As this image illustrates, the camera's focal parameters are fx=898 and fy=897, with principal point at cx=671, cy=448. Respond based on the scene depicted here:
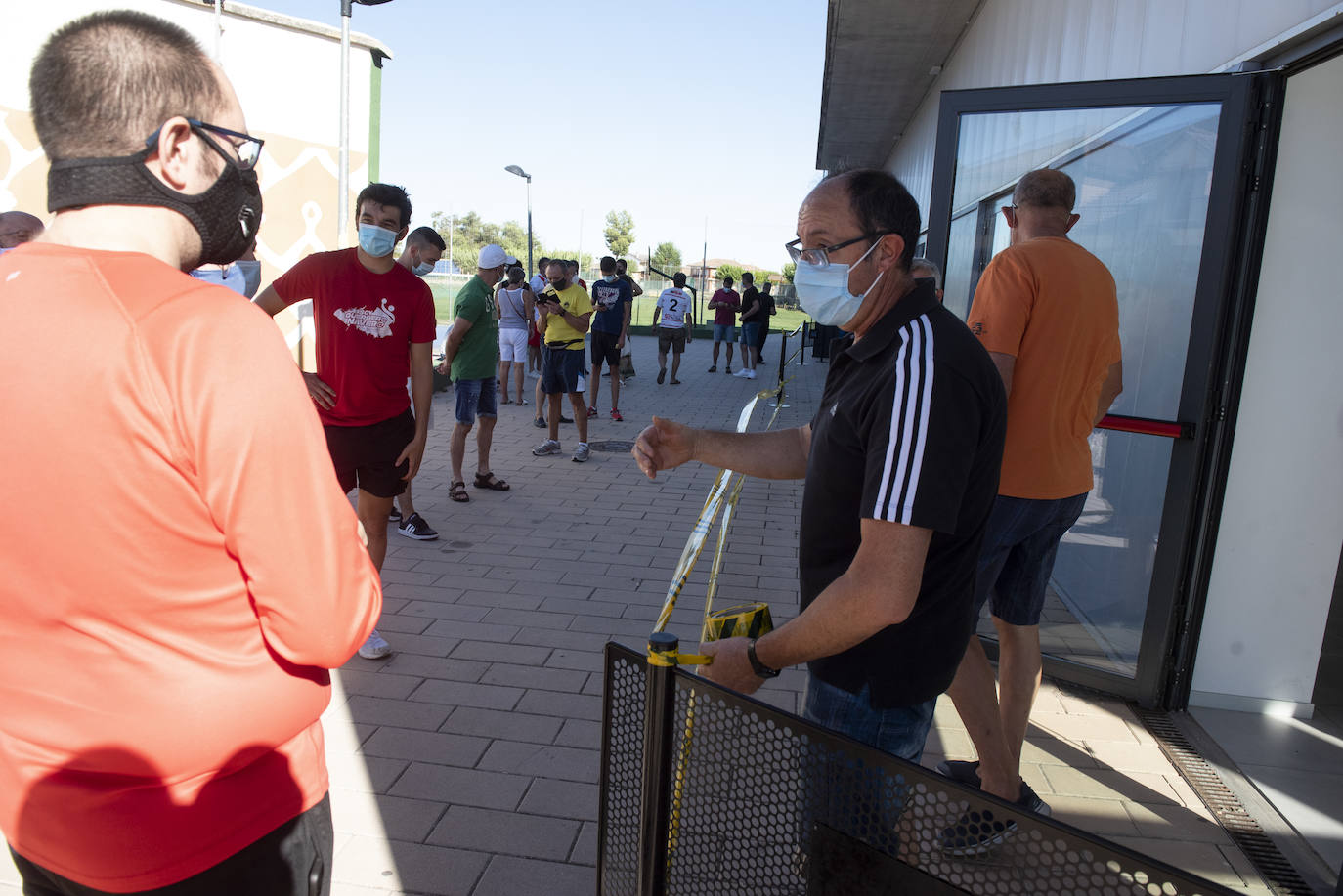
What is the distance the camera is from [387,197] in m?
4.11

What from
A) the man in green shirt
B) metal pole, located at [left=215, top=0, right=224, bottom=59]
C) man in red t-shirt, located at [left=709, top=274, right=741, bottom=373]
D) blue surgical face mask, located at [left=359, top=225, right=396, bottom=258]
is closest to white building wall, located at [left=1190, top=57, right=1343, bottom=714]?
blue surgical face mask, located at [left=359, top=225, right=396, bottom=258]

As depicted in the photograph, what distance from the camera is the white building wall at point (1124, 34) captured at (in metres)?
3.54

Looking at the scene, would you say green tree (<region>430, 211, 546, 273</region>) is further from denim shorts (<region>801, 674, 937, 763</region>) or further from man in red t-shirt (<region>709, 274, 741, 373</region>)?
denim shorts (<region>801, 674, 937, 763</region>)

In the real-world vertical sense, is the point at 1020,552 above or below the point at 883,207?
below

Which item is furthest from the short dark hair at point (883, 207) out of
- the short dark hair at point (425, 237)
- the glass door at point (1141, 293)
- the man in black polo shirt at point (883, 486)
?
the short dark hair at point (425, 237)

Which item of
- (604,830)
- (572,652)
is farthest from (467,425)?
(604,830)

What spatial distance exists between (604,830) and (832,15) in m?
10.3

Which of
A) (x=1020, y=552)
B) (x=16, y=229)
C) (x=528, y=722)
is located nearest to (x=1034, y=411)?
(x=1020, y=552)

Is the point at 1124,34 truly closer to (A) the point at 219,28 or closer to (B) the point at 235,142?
(B) the point at 235,142

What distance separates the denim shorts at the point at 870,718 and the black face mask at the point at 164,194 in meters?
1.41

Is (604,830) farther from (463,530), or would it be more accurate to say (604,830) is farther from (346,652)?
(463,530)

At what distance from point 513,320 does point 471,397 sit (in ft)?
14.8

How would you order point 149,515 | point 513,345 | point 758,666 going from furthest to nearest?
point 513,345
point 758,666
point 149,515

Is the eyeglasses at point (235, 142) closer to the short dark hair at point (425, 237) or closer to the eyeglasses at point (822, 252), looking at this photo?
the eyeglasses at point (822, 252)
